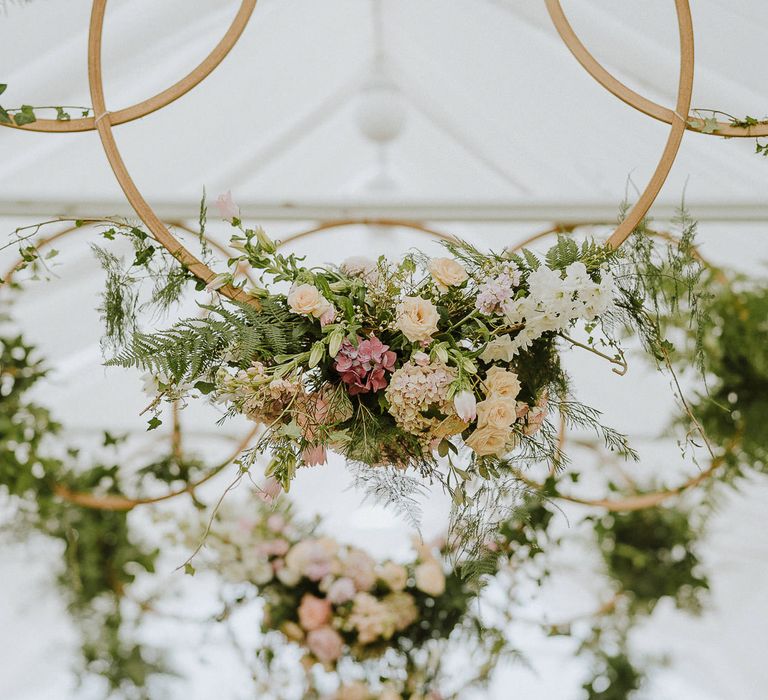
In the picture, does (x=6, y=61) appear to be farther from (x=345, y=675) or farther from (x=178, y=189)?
(x=345, y=675)

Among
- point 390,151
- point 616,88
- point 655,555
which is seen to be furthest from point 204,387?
point 390,151

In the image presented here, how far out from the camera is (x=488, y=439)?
52.9 inches

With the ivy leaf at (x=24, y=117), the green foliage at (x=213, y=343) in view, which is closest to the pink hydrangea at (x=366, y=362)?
the green foliage at (x=213, y=343)

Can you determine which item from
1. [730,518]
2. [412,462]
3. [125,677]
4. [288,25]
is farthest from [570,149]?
[125,677]

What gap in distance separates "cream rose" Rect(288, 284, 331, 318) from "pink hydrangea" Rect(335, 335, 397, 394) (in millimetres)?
68

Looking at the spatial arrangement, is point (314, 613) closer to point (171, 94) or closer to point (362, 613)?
point (362, 613)

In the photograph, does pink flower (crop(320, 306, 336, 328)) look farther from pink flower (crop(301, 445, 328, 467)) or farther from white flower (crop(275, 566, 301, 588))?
white flower (crop(275, 566, 301, 588))

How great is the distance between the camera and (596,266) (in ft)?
4.67

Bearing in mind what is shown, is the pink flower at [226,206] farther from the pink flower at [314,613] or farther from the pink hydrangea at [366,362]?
the pink flower at [314,613]

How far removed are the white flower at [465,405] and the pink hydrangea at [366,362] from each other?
14 cm

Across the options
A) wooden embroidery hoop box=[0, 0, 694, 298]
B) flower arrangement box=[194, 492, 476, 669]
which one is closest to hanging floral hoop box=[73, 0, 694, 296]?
wooden embroidery hoop box=[0, 0, 694, 298]

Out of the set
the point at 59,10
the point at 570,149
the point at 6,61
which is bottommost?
the point at 6,61

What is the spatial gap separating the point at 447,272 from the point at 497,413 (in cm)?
24

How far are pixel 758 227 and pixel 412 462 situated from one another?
2.32 metres
